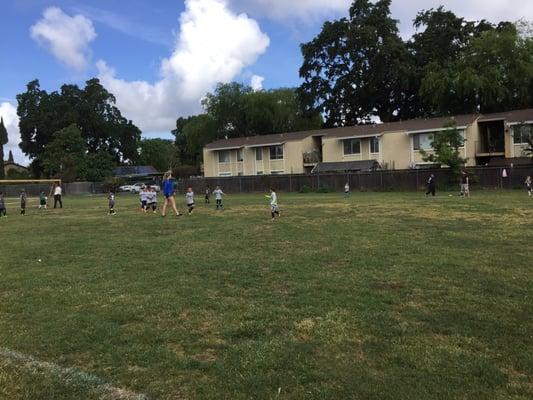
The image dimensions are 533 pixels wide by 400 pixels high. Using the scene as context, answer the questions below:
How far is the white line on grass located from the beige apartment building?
144 feet

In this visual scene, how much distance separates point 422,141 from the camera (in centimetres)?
5262

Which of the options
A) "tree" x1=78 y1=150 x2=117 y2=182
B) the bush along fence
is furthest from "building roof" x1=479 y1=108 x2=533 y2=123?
"tree" x1=78 y1=150 x2=117 y2=182

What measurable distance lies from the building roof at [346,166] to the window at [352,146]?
53.9 inches

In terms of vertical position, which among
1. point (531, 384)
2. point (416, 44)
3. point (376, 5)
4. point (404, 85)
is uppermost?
point (376, 5)

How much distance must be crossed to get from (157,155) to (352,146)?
232 feet

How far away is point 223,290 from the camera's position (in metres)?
8.36

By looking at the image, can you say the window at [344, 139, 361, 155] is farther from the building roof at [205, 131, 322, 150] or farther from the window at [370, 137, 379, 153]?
the building roof at [205, 131, 322, 150]

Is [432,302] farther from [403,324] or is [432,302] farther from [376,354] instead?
[376,354]

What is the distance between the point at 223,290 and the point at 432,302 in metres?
3.07

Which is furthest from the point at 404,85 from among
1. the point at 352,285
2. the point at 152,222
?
the point at 352,285

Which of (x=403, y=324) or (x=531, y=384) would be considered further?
(x=403, y=324)

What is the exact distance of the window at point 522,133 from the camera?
46.7m

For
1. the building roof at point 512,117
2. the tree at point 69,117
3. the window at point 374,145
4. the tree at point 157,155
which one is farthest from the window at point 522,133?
the tree at point 157,155

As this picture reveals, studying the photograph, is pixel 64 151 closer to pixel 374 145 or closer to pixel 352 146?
pixel 352 146
